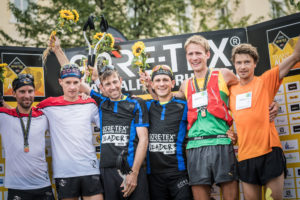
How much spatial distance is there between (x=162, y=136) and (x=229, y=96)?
1038 millimetres

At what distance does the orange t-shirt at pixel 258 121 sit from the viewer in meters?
3.88

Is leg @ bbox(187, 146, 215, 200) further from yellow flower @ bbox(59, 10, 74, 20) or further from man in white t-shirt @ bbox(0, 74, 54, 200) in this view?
yellow flower @ bbox(59, 10, 74, 20)

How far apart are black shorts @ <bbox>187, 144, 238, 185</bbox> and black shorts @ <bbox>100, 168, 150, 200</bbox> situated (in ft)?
1.92

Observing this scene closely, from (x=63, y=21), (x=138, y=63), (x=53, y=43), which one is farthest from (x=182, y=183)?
(x=63, y=21)

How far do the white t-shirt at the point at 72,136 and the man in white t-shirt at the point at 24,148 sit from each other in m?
0.19

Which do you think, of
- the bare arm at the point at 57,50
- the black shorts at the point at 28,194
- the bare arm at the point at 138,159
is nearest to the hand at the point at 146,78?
the bare arm at the point at 138,159

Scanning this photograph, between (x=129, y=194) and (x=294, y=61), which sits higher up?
(x=294, y=61)

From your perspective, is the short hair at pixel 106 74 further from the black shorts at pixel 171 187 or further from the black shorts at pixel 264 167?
the black shorts at pixel 264 167

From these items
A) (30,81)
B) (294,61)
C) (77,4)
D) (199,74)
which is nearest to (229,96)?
(199,74)

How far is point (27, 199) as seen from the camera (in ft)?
14.0

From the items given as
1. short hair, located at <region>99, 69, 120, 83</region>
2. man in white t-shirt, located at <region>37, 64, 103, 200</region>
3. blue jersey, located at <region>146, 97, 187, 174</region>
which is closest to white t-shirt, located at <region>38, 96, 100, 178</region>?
man in white t-shirt, located at <region>37, 64, 103, 200</region>

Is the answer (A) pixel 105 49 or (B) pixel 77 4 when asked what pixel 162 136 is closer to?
(A) pixel 105 49

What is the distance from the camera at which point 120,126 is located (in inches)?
164

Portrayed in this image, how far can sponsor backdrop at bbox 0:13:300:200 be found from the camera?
4.75 metres
